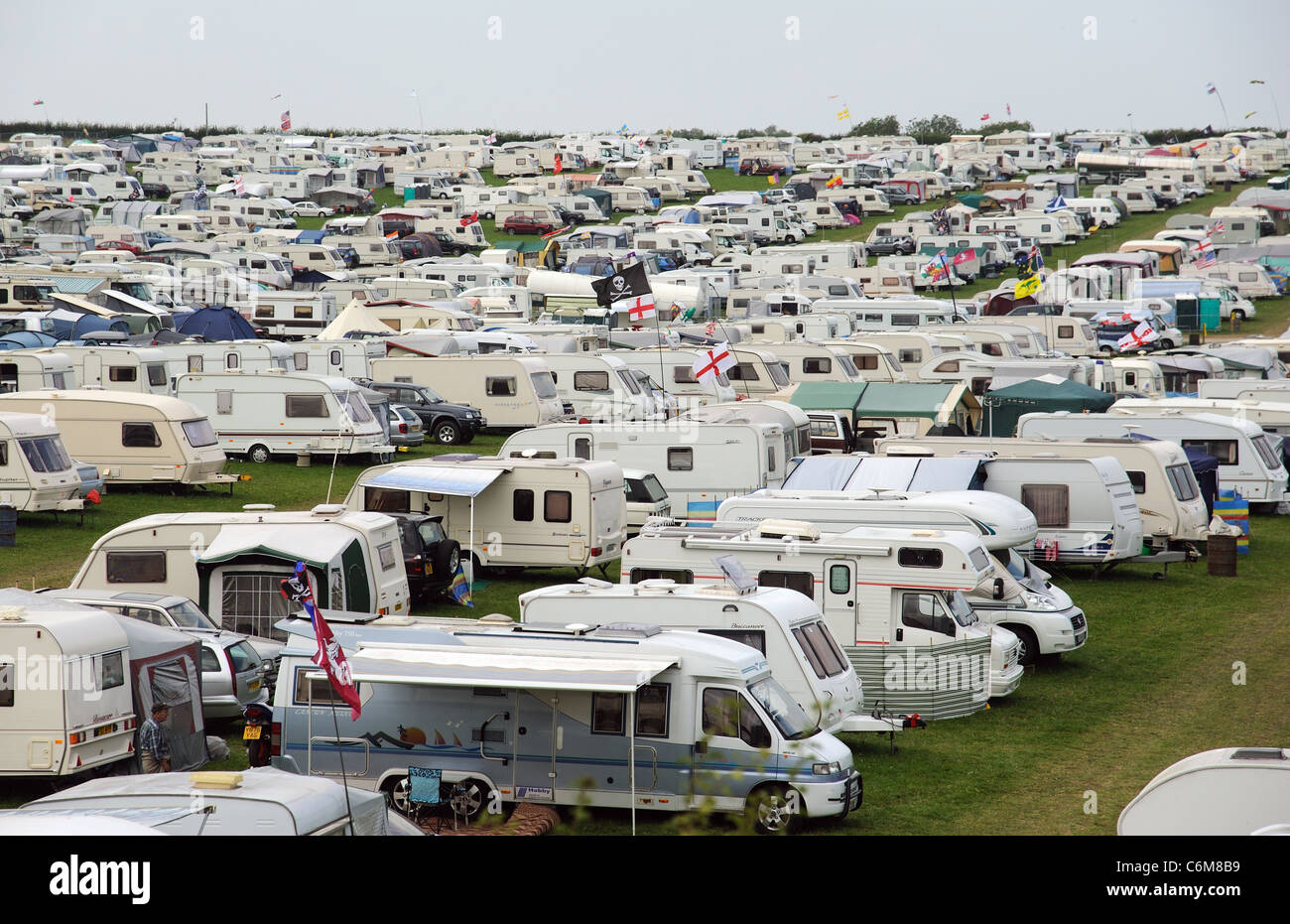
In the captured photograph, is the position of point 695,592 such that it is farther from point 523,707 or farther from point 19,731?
point 19,731

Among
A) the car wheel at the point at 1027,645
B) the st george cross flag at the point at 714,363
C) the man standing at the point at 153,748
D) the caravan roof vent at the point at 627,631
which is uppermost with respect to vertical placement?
the st george cross flag at the point at 714,363

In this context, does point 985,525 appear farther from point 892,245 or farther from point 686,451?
point 892,245

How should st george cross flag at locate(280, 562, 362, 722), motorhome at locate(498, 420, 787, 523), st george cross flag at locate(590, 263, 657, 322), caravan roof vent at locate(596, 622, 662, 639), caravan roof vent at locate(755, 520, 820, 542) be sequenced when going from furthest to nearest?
1. st george cross flag at locate(590, 263, 657, 322)
2. motorhome at locate(498, 420, 787, 523)
3. caravan roof vent at locate(755, 520, 820, 542)
4. caravan roof vent at locate(596, 622, 662, 639)
5. st george cross flag at locate(280, 562, 362, 722)

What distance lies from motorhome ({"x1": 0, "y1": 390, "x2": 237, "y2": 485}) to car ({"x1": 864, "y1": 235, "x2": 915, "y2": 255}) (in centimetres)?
4472

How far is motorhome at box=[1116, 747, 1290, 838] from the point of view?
7863mm

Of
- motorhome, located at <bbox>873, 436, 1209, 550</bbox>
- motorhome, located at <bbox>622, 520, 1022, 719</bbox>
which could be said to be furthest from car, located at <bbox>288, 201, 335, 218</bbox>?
motorhome, located at <bbox>622, 520, 1022, 719</bbox>

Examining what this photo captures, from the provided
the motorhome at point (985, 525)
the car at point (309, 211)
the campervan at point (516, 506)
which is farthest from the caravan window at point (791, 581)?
the car at point (309, 211)

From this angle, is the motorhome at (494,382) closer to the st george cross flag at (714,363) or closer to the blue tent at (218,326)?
the st george cross flag at (714,363)

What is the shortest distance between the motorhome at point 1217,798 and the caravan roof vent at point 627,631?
176 inches

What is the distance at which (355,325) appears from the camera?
4119cm

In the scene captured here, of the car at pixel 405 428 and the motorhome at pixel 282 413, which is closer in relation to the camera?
the motorhome at pixel 282 413

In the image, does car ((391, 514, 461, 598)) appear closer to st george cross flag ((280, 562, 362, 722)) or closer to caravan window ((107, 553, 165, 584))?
caravan window ((107, 553, 165, 584))

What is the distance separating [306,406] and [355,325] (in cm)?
1315

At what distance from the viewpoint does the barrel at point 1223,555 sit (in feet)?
71.9
